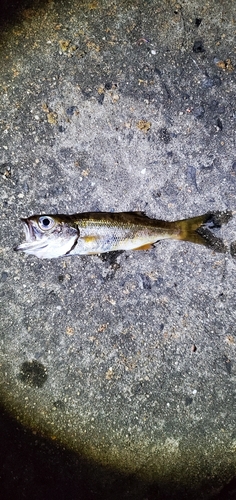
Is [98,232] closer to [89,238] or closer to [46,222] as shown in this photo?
[89,238]

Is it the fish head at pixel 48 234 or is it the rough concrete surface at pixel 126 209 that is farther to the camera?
the rough concrete surface at pixel 126 209

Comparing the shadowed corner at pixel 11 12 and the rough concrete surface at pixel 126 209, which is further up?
the shadowed corner at pixel 11 12

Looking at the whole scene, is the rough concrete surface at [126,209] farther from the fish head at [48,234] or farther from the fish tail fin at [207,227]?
the fish head at [48,234]

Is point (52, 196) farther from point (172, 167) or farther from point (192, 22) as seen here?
point (192, 22)

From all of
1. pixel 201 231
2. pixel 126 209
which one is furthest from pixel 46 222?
pixel 201 231

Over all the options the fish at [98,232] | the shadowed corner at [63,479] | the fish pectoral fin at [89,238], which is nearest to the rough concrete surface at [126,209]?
the shadowed corner at [63,479]

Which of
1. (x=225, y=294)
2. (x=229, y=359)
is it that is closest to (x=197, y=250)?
(x=225, y=294)
